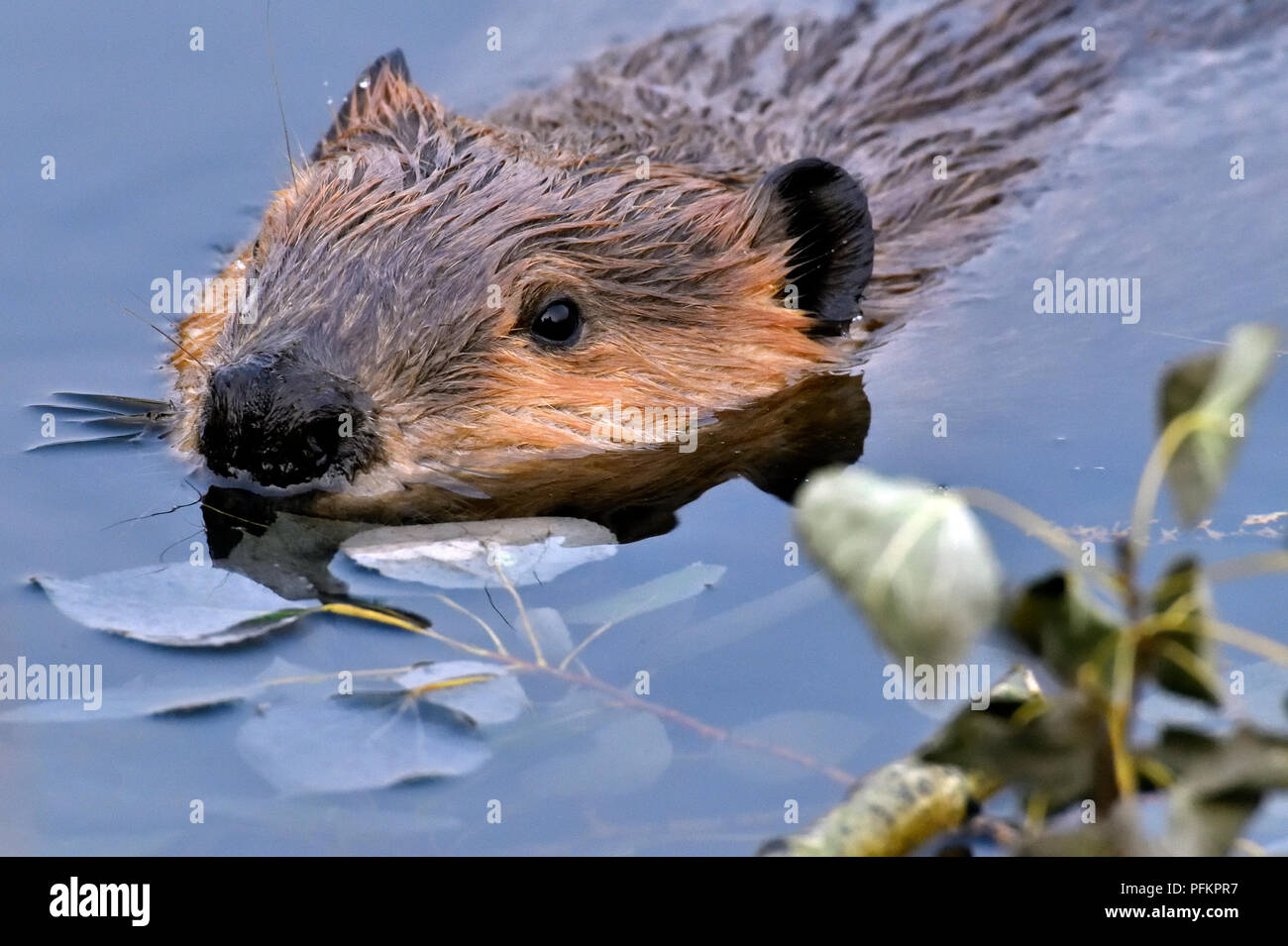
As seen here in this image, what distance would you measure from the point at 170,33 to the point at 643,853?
17.1ft

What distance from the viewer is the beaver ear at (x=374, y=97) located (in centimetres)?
484

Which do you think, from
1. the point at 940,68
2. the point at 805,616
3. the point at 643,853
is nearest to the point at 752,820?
the point at 643,853

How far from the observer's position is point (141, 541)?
361 centimetres

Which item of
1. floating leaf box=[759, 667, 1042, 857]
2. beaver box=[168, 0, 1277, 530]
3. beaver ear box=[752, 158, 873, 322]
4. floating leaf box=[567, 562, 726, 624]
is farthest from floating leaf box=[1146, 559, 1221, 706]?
beaver ear box=[752, 158, 873, 322]

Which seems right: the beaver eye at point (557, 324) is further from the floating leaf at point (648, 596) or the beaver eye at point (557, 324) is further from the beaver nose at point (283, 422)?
the floating leaf at point (648, 596)

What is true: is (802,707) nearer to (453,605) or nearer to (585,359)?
(453,605)

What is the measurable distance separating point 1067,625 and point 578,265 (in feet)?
7.96

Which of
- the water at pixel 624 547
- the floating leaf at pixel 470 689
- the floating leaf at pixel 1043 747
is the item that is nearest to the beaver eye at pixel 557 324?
the water at pixel 624 547

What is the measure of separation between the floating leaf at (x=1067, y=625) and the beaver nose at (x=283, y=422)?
2.00 metres

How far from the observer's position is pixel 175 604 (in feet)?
10.2

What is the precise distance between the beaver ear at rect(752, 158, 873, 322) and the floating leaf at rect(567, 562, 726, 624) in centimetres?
133

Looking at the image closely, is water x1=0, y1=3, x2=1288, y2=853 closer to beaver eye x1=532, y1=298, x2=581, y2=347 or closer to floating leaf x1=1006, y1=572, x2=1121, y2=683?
beaver eye x1=532, y1=298, x2=581, y2=347

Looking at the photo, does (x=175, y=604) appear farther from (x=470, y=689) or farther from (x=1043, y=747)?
(x=1043, y=747)

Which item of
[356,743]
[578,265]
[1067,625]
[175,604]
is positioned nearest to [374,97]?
[578,265]
